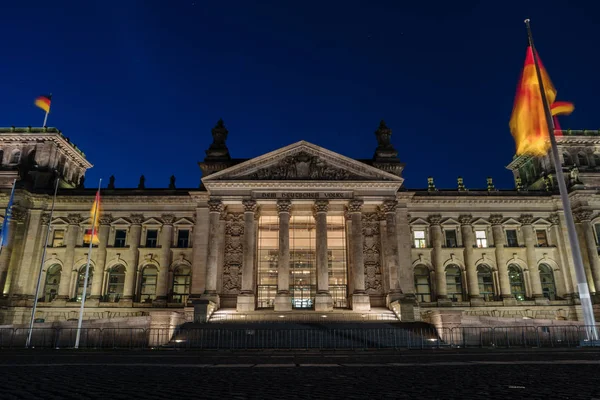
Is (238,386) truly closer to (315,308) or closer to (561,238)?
(315,308)

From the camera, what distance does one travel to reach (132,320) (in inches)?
1254

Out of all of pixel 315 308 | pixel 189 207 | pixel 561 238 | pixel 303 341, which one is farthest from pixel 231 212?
pixel 561 238

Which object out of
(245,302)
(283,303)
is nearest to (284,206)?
(283,303)

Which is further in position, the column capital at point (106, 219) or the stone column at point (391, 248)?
the column capital at point (106, 219)

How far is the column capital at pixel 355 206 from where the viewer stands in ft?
133

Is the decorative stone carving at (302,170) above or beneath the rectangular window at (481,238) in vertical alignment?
above

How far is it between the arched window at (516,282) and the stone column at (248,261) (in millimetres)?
27553

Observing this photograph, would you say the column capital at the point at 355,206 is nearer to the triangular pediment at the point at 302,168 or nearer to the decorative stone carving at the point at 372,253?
the triangular pediment at the point at 302,168

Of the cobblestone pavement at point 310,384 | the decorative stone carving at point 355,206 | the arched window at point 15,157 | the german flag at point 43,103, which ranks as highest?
the german flag at point 43,103

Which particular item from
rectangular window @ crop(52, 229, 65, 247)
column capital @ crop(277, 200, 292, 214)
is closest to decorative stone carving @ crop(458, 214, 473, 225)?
column capital @ crop(277, 200, 292, 214)

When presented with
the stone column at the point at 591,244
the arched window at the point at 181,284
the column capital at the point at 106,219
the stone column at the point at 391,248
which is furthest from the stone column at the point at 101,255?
the stone column at the point at 591,244

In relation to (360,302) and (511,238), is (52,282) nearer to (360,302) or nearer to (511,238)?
(360,302)

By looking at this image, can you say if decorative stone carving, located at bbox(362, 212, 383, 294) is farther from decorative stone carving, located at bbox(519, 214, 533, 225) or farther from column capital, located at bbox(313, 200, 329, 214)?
decorative stone carving, located at bbox(519, 214, 533, 225)

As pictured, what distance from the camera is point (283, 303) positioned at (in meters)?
37.4
